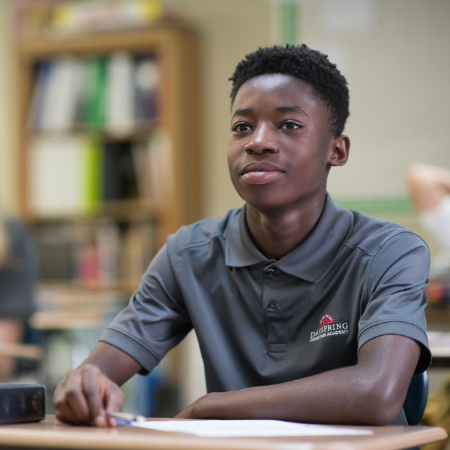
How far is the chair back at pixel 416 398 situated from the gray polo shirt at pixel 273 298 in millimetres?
167

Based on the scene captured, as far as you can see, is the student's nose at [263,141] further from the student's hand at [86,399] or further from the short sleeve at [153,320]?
the student's hand at [86,399]

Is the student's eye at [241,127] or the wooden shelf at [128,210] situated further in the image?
the wooden shelf at [128,210]

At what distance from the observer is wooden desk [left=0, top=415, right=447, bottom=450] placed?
69 centimetres

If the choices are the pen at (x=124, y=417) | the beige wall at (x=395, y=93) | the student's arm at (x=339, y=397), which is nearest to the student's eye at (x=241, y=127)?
the student's arm at (x=339, y=397)

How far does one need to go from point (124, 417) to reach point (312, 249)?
52cm

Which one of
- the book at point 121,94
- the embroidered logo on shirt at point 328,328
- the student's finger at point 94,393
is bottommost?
the student's finger at point 94,393

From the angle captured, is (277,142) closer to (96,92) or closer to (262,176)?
(262,176)

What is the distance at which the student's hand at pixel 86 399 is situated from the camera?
0.95 metres

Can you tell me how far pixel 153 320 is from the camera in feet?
4.42

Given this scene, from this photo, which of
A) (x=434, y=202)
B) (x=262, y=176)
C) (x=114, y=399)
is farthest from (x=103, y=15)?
Result: (x=114, y=399)

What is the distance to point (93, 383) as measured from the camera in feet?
3.28

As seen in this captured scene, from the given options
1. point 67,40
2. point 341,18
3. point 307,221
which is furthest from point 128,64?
point 307,221

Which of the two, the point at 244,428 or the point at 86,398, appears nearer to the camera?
the point at 244,428

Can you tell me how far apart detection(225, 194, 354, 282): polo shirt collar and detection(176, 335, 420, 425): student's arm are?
0.26 meters
